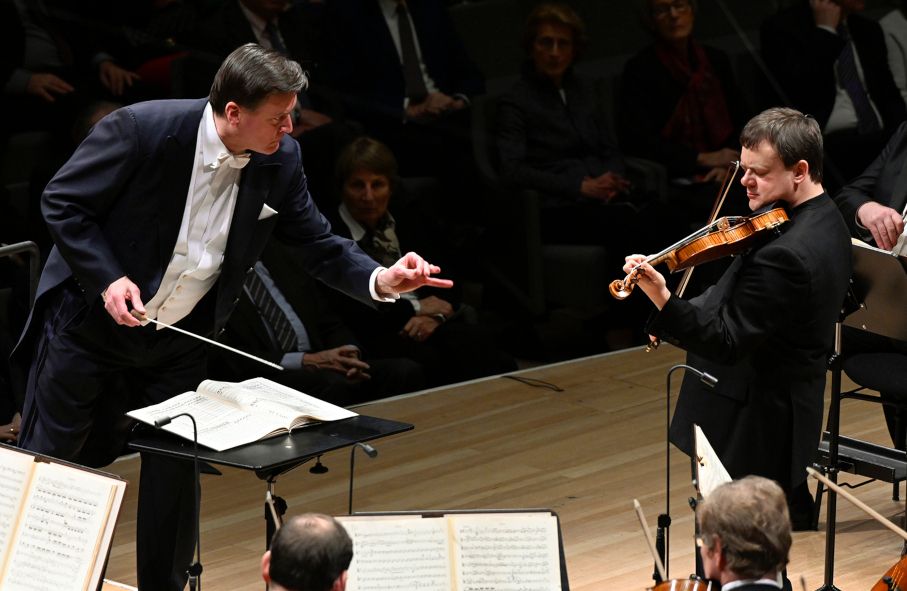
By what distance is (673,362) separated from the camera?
5.78 meters

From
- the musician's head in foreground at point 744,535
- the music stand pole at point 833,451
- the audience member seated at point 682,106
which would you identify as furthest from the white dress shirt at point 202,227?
the audience member seated at point 682,106

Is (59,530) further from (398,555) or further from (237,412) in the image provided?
(398,555)

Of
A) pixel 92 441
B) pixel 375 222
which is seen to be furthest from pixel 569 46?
pixel 92 441

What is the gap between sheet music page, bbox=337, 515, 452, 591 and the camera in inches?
100

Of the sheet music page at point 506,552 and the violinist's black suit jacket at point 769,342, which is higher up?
the violinist's black suit jacket at point 769,342

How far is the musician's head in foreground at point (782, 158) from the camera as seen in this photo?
123 inches

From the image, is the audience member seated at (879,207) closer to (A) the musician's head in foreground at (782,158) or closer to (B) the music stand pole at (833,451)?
(B) the music stand pole at (833,451)

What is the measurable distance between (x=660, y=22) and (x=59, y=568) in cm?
435

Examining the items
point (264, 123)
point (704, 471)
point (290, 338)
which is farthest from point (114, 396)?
point (290, 338)

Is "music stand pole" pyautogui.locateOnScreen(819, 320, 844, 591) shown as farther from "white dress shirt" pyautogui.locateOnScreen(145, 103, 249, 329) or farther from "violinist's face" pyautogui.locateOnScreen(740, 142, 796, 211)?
"white dress shirt" pyautogui.locateOnScreen(145, 103, 249, 329)

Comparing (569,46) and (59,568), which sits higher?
(569,46)

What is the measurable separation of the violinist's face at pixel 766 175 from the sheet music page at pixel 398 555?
1179 mm

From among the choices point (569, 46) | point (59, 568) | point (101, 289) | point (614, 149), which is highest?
point (569, 46)

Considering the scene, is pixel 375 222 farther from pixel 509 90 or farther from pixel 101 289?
pixel 101 289
